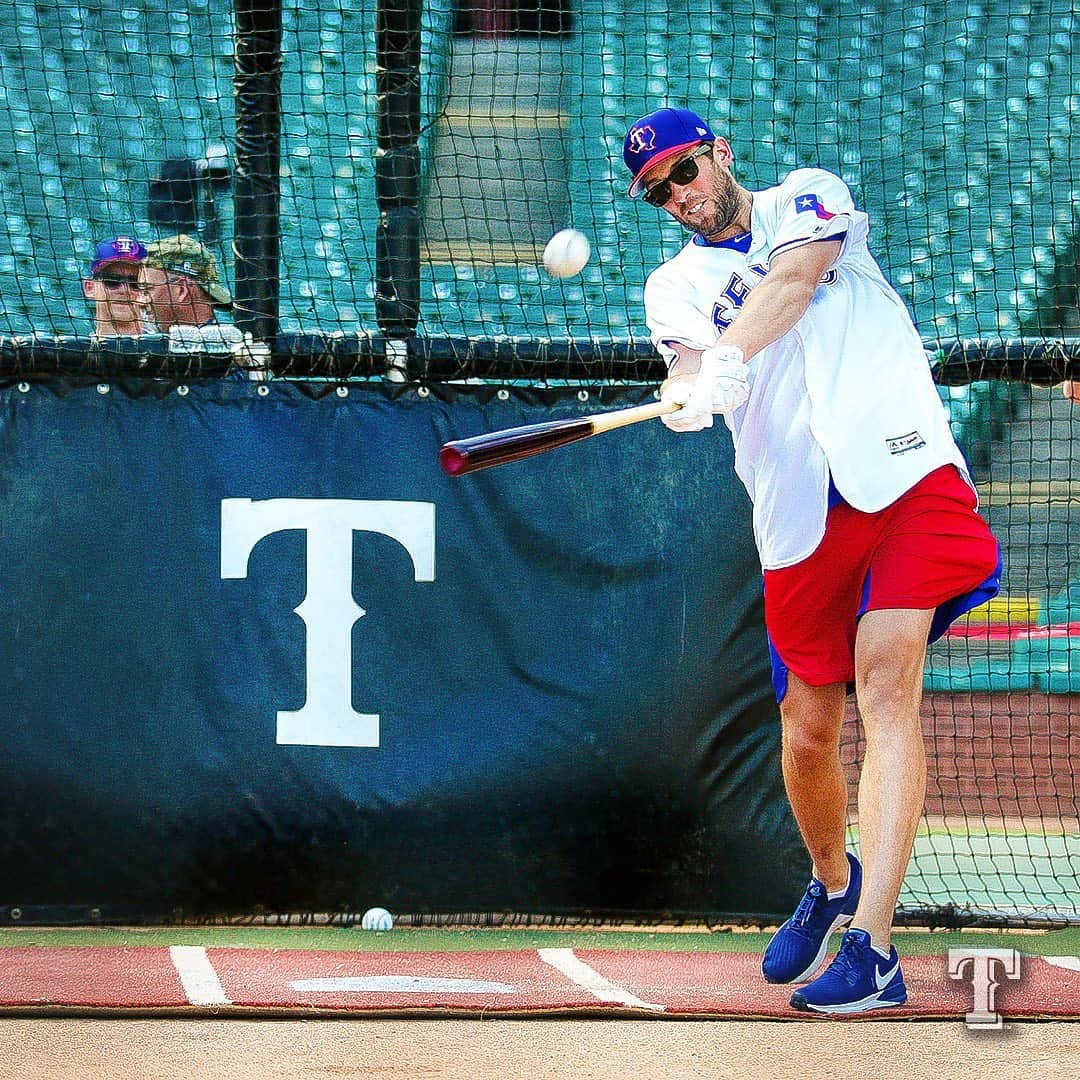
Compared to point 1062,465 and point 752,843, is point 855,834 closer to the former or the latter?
point 752,843

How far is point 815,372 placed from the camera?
3309 mm

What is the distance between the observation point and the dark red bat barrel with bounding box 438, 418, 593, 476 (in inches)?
119

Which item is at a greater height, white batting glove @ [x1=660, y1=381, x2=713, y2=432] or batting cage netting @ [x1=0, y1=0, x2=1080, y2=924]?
batting cage netting @ [x1=0, y1=0, x2=1080, y2=924]

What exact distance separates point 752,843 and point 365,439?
5.06 feet

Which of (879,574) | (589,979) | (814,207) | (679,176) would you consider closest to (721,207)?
(679,176)

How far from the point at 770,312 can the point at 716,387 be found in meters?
0.21

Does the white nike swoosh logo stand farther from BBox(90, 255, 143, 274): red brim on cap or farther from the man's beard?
BBox(90, 255, 143, 274): red brim on cap

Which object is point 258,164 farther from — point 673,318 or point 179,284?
point 673,318

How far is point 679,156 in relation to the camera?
3.31 meters

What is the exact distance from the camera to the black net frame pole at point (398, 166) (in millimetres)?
4352

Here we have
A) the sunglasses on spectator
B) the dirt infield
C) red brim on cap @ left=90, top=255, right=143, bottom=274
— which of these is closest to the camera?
the dirt infield

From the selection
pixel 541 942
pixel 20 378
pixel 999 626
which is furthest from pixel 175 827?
pixel 999 626

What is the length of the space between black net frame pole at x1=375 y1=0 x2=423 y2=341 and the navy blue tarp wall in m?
0.32

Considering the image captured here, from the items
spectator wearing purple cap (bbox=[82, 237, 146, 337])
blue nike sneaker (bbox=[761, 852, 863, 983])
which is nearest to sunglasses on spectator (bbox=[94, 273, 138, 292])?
spectator wearing purple cap (bbox=[82, 237, 146, 337])
